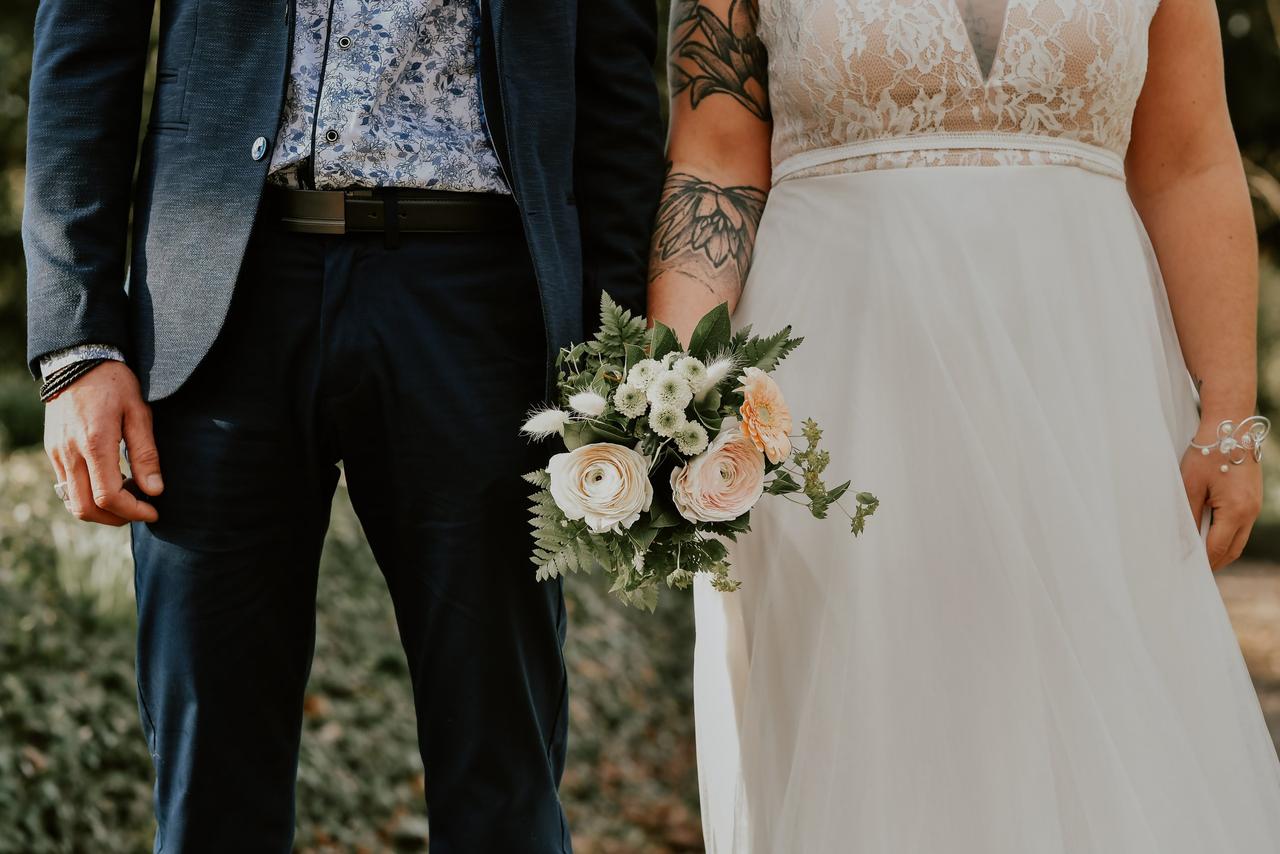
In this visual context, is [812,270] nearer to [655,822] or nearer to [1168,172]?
[1168,172]

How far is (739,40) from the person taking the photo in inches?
97.1

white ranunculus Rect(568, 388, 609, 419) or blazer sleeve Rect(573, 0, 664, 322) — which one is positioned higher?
blazer sleeve Rect(573, 0, 664, 322)

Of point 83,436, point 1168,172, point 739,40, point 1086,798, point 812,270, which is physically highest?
point 739,40

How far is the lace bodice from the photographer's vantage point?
7.34ft

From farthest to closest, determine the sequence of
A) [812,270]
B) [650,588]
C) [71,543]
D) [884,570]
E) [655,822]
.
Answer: [655,822] < [71,543] < [812,270] < [884,570] < [650,588]

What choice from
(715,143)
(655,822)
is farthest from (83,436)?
(655,822)

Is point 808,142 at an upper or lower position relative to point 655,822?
upper

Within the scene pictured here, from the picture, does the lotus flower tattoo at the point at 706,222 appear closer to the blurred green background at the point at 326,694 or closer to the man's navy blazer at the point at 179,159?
the man's navy blazer at the point at 179,159

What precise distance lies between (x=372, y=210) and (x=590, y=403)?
22.7 inches

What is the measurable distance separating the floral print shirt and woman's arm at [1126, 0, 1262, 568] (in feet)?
4.21

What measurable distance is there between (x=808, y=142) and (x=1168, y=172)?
709 millimetres

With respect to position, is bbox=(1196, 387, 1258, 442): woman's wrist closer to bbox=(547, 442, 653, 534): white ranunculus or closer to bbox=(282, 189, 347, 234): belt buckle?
bbox=(547, 442, 653, 534): white ranunculus

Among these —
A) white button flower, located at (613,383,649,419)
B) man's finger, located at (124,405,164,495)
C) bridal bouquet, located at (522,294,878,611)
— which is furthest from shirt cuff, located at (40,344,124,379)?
white button flower, located at (613,383,649,419)

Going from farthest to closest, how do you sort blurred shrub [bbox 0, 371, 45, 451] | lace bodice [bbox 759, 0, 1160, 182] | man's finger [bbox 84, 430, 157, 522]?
1. blurred shrub [bbox 0, 371, 45, 451]
2. lace bodice [bbox 759, 0, 1160, 182]
3. man's finger [bbox 84, 430, 157, 522]
